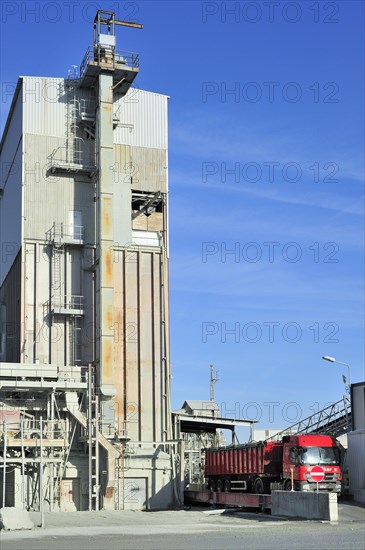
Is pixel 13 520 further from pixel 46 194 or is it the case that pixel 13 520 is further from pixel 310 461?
pixel 46 194

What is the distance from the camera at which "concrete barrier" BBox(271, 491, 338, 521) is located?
3353 centimetres

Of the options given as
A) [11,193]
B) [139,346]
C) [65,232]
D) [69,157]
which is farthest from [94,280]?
[11,193]

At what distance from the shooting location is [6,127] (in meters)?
62.4

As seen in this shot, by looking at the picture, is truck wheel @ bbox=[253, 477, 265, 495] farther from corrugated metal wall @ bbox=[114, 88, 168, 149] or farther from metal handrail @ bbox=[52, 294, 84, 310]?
corrugated metal wall @ bbox=[114, 88, 168, 149]

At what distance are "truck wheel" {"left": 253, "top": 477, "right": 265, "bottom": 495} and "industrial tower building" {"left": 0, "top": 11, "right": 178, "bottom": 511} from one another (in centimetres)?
852

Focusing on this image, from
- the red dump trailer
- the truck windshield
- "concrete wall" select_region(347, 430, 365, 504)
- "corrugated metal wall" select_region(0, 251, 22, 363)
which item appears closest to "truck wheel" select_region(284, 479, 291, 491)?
the red dump trailer

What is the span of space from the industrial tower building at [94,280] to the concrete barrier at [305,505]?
12.5 meters

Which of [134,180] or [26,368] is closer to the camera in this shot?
[26,368]

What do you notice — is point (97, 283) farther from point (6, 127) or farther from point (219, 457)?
point (6, 127)

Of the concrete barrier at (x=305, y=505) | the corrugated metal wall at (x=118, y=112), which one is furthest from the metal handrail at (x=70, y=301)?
the concrete barrier at (x=305, y=505)

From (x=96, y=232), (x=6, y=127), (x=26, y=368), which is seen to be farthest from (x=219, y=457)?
(x=6, y=127)

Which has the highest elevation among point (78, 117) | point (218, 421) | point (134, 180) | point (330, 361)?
point (78, 117)

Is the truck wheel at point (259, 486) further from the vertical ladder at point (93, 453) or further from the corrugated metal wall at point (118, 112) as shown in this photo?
the corrugated metal wall at point (118, 112)

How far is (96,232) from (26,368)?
10950 millimetres
